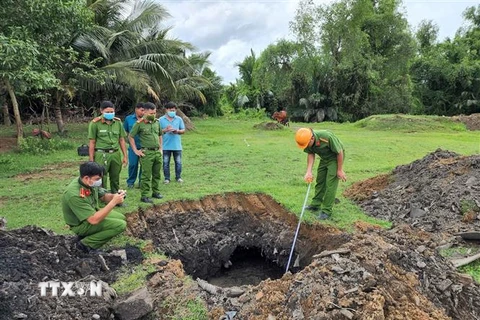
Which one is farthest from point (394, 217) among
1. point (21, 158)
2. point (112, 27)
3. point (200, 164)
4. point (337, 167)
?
point (112, 27)

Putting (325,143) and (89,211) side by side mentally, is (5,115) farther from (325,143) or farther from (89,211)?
(325,143)

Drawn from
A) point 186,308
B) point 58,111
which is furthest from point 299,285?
point 58,111

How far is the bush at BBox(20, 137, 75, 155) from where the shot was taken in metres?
12.6

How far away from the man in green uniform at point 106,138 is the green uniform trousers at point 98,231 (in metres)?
1.58

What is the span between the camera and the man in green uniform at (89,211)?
4930mm

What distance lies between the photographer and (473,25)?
3441cm

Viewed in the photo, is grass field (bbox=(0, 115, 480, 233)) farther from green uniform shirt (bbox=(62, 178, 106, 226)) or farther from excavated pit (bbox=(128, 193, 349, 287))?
green uniform shirt (bbox=(62, 178, 106, 226))

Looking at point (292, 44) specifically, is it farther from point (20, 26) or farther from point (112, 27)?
point (20, 26)

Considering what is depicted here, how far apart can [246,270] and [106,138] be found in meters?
3.23

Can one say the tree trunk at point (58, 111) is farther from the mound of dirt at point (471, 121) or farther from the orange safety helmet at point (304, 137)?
the mound of dirt at point (471, 121)

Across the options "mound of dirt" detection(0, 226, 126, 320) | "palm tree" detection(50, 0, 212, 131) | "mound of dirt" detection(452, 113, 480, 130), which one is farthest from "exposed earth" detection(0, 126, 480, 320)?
"mound of dirt" detection(452, 113, 480, 130)

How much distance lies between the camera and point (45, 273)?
14.5 feet

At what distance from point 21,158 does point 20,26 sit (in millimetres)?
3908

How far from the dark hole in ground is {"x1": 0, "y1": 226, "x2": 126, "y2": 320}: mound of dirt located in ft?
7.91
